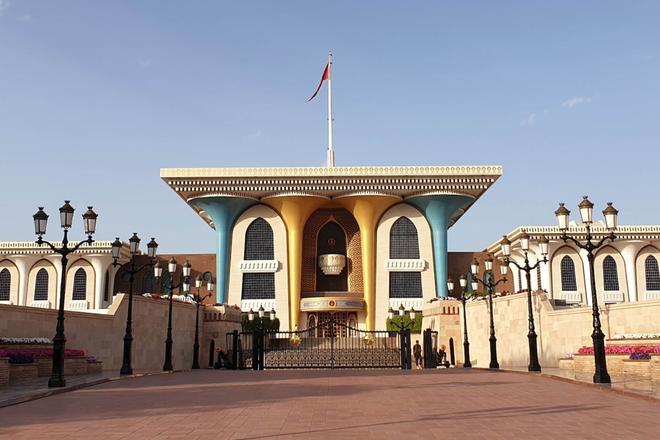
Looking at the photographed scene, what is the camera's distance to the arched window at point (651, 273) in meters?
49.8

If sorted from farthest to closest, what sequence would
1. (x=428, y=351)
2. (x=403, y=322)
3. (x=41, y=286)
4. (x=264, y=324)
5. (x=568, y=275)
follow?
(x=41, y=286)
(x=568, y=275)
(x=264, y=324)
(x=403, y=322)
(x=428, y=351)

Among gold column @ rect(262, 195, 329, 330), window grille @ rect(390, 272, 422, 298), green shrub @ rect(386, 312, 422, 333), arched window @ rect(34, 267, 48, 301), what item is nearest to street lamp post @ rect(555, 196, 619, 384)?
green shrub @ rect(386, 312, 422, 333)

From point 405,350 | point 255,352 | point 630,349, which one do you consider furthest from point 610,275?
point 630,349

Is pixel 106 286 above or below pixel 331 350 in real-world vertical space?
above

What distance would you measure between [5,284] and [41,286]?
3.23 m

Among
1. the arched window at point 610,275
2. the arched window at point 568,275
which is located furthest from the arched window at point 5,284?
the arched window at point 610,275

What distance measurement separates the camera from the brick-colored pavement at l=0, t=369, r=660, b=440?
812 centimetres

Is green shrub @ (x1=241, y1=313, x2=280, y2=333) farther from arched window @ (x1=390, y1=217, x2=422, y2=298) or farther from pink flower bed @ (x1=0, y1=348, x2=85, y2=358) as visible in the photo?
pink flower bed @ (x1=0, y1=348, x2=85, y2=358)

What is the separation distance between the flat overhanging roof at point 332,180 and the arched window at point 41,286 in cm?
1691

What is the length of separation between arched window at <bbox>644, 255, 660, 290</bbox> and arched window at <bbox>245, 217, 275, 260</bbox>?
3122 centimetres

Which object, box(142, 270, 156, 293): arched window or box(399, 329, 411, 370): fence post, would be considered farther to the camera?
box(142, 270, 156, 293): arched window

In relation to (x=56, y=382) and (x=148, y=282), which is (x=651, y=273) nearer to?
(x=148, y=282)

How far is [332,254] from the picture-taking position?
49.0m

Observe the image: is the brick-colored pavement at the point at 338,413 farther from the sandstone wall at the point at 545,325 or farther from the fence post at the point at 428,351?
the fence post at the point at 428,351
